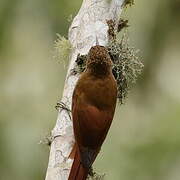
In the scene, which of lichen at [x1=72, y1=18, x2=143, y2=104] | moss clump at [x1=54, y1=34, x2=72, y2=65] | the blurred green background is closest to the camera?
lichen at [x1=72, y1=18, x2=143, y2=104]

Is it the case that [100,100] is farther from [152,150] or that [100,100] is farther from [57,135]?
[152,150]

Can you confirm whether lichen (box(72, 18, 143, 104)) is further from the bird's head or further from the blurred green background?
the blurred green background

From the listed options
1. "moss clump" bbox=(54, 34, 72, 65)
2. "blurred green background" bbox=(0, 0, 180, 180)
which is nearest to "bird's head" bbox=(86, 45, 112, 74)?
"moss clump" bbox=(54, 34, 72, 65)

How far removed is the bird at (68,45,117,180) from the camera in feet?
12.1

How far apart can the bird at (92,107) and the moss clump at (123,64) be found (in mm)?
128

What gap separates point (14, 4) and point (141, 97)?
5.69 ft

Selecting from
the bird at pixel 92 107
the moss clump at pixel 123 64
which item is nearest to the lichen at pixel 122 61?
the moss clump at pixel 123 64

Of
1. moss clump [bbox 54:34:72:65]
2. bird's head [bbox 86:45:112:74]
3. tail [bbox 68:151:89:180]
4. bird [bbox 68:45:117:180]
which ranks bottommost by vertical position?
tail [bbox 68:151:89:180]

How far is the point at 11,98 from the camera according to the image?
270 inches

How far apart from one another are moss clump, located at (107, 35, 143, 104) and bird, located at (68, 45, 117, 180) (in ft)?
0.42

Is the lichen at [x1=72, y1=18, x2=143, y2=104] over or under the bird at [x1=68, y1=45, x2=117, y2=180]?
over

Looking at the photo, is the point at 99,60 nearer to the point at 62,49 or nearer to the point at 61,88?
the point at 62,49

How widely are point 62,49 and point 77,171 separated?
3.03 feet

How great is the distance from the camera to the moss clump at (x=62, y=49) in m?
4.18
